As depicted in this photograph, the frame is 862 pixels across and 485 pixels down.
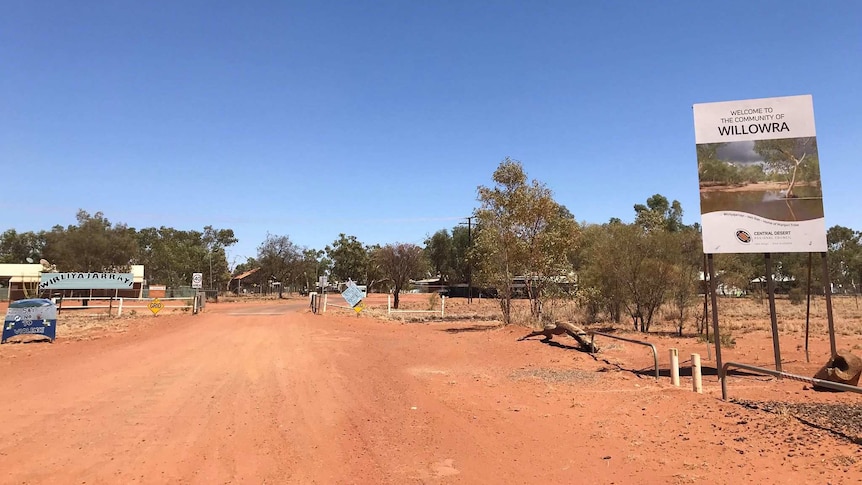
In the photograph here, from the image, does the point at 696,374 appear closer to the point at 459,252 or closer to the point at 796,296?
the point at 796,296

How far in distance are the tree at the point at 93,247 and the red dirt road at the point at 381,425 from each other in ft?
168

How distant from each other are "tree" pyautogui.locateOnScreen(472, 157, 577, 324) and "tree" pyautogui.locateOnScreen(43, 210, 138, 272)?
48.9 meters

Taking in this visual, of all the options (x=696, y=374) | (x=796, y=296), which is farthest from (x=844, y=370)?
(x=796, y=296)

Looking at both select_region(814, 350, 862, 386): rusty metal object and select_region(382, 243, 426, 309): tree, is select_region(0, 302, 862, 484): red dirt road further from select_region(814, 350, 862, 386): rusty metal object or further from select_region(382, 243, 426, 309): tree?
select_region(382, 243, 426, 309): tree

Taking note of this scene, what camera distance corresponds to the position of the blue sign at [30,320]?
59.9 feet

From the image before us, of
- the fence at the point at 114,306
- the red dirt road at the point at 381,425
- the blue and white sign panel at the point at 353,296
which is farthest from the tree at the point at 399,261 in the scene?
the red dirt road at the point at 381,425

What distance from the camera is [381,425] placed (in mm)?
8375

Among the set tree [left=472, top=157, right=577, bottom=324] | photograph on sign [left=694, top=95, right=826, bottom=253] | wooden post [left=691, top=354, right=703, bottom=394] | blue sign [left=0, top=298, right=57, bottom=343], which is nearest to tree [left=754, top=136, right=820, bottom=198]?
photograph on sign [left=694, top=95, right=826, bottom=253]

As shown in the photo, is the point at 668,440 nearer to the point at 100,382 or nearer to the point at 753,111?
the point at 753,111

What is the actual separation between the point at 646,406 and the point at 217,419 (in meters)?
7.08

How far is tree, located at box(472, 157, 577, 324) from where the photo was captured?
83.1 feet

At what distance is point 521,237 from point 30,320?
64.7 feet

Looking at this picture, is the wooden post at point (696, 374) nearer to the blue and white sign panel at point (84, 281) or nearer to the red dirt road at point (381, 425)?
the red dirt road at point (381, 425)

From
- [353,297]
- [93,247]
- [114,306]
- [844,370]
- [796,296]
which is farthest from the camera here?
[93,247]
